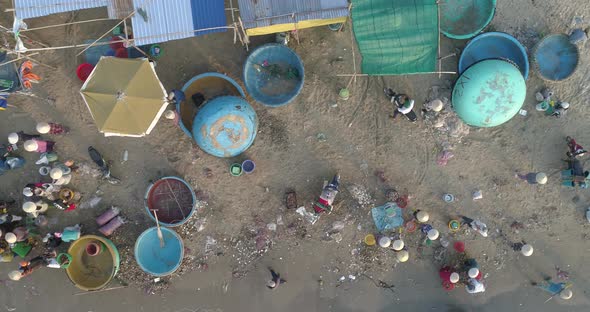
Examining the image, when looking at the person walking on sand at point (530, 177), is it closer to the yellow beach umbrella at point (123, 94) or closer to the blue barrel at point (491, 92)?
the blue barrel at point (491, 92)

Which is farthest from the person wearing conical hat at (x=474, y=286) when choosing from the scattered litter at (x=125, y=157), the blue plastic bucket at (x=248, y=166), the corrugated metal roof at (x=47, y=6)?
the corrugated metal roof at (x=47, y=6)

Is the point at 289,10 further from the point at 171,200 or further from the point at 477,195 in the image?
the point at 477,195

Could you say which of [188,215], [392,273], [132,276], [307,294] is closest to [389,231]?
[392,273]

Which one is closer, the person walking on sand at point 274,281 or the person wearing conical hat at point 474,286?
the person wearing conical hat at point 474,286

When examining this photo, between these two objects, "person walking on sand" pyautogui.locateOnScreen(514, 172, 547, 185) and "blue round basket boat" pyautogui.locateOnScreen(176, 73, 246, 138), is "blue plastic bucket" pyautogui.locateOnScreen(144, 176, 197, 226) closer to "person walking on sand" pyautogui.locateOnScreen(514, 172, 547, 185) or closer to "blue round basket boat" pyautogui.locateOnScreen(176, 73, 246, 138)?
"blue round basket boat" pyautogui.locateOnScreen(176, 73, 246, 138)

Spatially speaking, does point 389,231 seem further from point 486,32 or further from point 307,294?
point 486,32

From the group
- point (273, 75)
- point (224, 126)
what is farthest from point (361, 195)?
point (224, 126)

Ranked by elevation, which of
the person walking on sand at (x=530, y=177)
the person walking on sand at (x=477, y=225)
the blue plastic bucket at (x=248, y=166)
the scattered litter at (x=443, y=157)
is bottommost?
the person walking on sand at (x=477, y=225)
